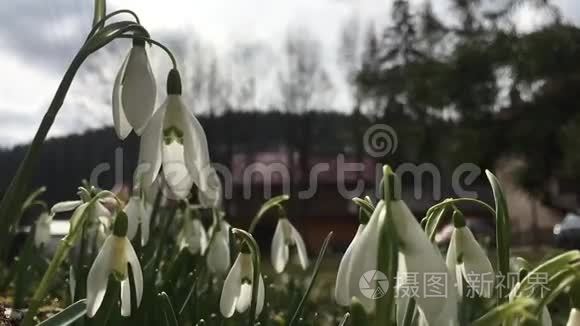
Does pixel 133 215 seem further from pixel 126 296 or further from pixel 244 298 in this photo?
pixel 126 296

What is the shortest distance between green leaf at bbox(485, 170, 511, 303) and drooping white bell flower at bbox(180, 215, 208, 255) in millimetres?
1346

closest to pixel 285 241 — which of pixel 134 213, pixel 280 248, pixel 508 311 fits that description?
pixel 280 248

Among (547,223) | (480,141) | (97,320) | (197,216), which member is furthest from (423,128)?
(97,320)

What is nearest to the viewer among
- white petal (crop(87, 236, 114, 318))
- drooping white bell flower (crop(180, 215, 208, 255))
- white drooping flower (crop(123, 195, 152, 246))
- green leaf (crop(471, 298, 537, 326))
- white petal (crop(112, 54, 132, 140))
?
green leaf (crop(471, 298, 537, 326))

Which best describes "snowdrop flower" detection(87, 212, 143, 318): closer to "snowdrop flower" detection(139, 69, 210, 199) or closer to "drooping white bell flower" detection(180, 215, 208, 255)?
"snowdrop flower" detection(139, 69, 210, 199)

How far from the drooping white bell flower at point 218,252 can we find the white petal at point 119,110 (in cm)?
98

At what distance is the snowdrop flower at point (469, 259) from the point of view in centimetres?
103

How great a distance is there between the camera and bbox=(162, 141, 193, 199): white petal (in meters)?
1.00

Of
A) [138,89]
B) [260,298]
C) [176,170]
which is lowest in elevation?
[260,298]

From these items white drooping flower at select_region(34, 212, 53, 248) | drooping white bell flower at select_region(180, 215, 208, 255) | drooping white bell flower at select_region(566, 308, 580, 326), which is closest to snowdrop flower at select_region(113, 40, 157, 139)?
drooping white bell flower at select_region(566, 308, 580, 326)

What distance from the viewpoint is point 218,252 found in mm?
2025

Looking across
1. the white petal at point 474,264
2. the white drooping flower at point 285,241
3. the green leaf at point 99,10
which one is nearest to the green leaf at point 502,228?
the white petal at point 474,264

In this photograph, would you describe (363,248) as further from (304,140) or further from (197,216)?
(304,140)

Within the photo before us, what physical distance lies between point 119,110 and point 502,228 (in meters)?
0.53
